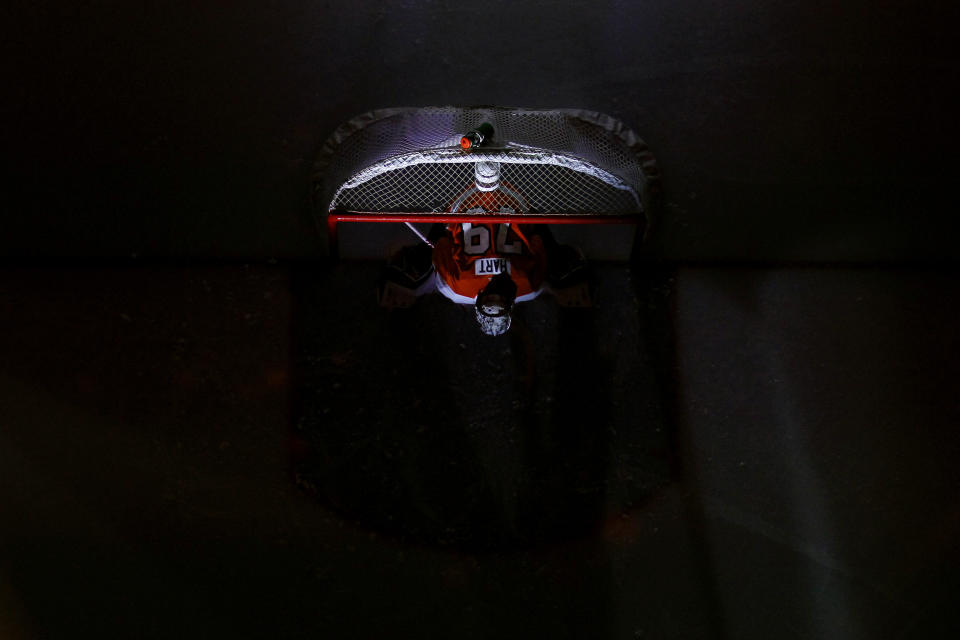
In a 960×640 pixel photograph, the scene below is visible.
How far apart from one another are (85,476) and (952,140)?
313cm

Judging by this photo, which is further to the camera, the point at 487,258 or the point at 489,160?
the point at 487,258

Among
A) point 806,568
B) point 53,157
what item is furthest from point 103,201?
point 806,568

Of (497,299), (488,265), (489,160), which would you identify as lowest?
(497,299)

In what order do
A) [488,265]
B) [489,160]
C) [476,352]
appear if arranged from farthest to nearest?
[476,352] < [488,265] < [489,160]

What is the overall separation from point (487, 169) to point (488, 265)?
320mm

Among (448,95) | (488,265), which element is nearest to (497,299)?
(488,265)

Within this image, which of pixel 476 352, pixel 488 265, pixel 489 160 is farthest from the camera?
pixel 476 352

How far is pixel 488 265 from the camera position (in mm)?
2820

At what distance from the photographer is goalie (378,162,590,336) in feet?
9.05

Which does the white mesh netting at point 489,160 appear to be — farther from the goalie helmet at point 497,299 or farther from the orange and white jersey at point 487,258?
the goalie helmet at point 497,299

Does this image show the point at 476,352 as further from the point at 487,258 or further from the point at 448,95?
the point at 448,95

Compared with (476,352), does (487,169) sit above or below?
above

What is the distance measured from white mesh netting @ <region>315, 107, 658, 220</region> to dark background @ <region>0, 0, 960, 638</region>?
79 mm

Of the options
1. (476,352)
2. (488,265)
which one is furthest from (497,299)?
(476,352)
